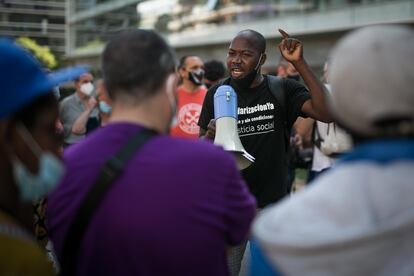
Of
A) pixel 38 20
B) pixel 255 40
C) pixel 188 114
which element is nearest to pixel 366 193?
pixel 255 40

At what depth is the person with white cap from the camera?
161 cm

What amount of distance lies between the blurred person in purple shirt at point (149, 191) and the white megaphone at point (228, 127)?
1.47m

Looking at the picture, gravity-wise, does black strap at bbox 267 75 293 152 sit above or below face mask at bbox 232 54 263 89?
below

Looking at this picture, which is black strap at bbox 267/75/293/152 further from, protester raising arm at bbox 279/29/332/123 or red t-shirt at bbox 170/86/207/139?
red t-shirt at bbox 170/86/207/139

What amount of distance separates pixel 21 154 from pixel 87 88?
6.26 m

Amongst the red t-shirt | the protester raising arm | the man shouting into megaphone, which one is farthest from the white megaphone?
the red t-shirt

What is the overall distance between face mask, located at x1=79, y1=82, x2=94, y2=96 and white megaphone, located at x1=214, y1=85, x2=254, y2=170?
167 inches

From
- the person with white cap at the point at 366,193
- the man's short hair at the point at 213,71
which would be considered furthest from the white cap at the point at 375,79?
the man's short hair at the point at 213,71

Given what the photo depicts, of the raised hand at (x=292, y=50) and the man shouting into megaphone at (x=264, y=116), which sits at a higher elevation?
the raised hand at (x=292, y=50)

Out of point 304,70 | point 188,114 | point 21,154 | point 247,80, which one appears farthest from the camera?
point 188,114

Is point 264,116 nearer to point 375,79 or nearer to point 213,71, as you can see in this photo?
point 375,79

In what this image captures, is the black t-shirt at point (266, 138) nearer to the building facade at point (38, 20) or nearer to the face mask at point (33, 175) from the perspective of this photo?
the face mask at point (33, 175)

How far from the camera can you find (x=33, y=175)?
1.80 meters

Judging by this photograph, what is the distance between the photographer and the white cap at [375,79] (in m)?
1.62
